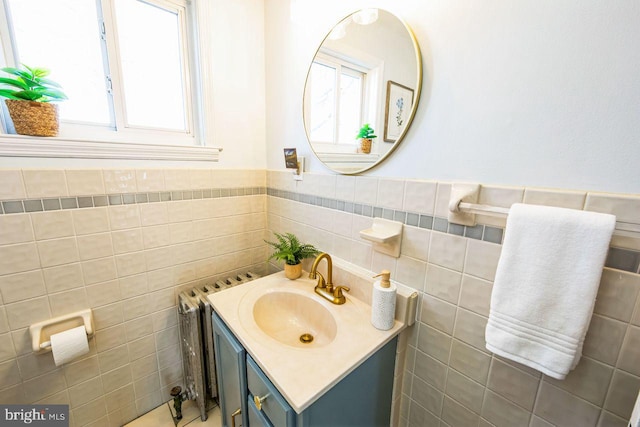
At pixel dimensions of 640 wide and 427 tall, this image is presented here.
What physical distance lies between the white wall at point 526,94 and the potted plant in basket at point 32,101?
1.22 m

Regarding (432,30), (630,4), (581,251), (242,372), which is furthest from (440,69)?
(242,372)

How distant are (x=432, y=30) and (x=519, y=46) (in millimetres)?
250

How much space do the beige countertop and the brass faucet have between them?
21 mm

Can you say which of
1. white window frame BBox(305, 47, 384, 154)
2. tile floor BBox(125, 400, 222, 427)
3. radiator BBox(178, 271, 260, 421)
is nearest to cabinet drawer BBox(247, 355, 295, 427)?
radiator BBox(178, 271, 260, 421)

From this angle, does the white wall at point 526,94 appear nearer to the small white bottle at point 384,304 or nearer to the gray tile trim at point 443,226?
the gray tile trim at point 443,226

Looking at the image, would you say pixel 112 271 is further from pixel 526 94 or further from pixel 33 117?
pixel 526 94

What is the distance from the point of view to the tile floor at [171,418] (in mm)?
1307

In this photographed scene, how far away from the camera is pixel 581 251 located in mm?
495

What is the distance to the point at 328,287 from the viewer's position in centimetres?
109

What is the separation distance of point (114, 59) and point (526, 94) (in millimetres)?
1568

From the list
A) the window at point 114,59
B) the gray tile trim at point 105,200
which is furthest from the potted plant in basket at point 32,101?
the gray tile trim at point 105,200

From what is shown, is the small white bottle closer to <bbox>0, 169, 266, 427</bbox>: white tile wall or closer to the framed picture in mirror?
the framed picture in mirror

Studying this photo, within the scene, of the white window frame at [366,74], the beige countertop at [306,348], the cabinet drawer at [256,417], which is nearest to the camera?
the beige countertop at [306,348]

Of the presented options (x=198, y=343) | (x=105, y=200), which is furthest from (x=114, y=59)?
(x=198, y=343)
